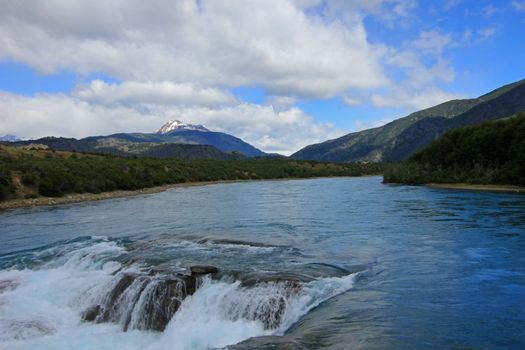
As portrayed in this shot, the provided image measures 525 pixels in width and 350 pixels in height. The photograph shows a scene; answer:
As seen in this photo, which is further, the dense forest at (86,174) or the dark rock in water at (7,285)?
the dense forest at (86,174)

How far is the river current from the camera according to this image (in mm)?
13406

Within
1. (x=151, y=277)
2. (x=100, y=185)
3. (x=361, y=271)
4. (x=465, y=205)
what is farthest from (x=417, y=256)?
(x=100, y=185)

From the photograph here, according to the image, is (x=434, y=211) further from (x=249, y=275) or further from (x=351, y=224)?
(x=249, y=275)

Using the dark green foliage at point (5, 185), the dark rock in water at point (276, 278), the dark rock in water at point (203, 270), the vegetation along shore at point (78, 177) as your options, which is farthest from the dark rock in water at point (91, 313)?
the dark green foliage at point (5, 185)

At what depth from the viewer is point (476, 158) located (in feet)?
285

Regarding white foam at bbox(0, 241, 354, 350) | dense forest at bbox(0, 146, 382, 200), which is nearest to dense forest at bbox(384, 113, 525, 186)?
dense forest at bbox(0, 146, 382, 200)

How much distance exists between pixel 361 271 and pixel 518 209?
2927cm

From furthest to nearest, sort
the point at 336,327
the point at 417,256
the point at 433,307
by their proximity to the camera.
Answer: the point at 417,256, the point at 433,307, the point at 336,327

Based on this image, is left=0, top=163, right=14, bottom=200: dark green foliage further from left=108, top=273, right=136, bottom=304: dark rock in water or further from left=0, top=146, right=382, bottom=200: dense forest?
left=108, top=273, right=136, bottom=304: dark rock in water

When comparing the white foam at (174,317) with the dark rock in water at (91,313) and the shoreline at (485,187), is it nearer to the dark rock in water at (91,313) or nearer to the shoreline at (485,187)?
the dark rock in water at (91,313)

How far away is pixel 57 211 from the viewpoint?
50656mm

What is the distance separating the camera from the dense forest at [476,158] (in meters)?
74.8

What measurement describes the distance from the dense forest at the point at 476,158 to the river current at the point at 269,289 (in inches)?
1897

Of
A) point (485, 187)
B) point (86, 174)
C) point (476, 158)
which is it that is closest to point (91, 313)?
point (86, 174)
